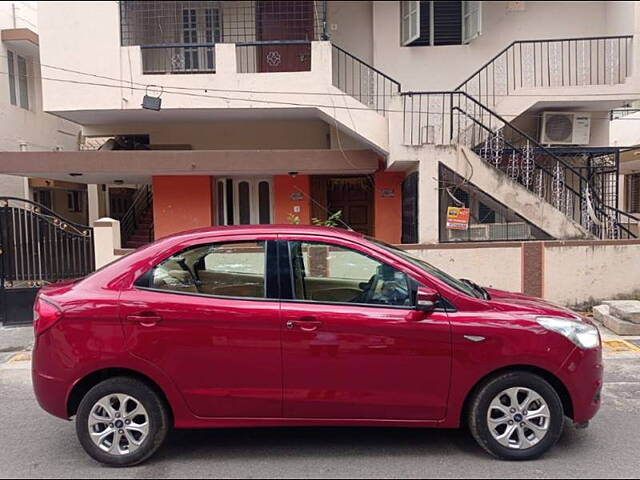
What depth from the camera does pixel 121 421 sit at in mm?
3451

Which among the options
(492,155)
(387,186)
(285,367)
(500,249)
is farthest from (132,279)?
(387,186)

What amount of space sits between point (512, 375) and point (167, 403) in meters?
2.40

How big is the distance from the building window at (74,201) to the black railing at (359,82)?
1132 centimetres

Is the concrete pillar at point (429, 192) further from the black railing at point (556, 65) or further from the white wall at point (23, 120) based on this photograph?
the white wall at point (23, 120)

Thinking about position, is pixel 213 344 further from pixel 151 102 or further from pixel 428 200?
pixel 151 102

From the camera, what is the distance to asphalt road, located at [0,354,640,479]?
336 cm

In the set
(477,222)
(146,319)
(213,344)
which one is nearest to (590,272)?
(477,222)

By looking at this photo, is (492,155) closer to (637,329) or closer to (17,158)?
(637,329)

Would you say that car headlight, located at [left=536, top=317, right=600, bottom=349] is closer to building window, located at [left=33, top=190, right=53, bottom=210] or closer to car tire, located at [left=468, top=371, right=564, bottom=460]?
car tire, located at [left=468, top=371, right=564, bottom=460]

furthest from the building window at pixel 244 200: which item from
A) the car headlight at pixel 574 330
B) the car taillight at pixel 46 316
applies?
the car headlight at pixel 574 330

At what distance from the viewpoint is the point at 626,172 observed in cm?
1988

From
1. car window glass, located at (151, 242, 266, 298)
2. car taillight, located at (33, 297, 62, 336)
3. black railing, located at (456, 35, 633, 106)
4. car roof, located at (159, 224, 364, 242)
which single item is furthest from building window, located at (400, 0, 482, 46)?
car taillight, located at (33, 297, 62, 336)

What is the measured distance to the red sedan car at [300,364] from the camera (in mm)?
3400

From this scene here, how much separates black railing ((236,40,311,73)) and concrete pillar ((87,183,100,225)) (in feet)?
29.3
